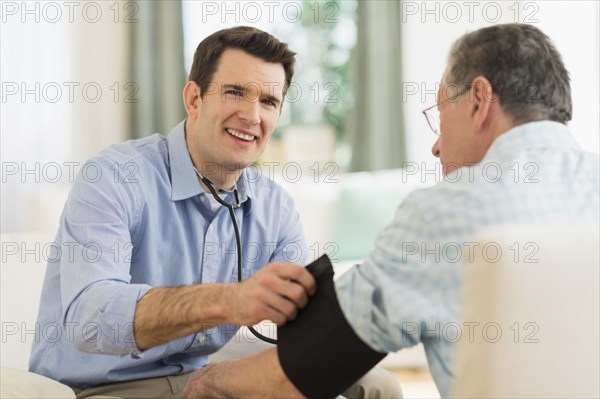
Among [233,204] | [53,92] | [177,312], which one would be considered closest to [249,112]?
[233,204]

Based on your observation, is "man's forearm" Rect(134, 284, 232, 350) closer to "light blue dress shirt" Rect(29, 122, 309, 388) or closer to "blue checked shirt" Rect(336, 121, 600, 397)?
"light blue dress shirt" Rect(29, 122, 309, 388)

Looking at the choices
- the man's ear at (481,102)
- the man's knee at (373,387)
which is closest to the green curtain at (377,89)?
the man's knee at (373,387)

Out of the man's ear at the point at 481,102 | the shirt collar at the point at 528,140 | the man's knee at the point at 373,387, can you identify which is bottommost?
the man's knee at the point at 373,387

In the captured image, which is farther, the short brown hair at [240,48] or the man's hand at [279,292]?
the short brown hair at [240,48]

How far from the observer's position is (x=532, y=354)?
101 cm

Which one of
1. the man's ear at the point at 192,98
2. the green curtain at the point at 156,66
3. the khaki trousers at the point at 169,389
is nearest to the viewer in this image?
the khaki trousers at the point at 169,389

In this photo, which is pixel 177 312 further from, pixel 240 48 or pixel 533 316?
pixel 240 48

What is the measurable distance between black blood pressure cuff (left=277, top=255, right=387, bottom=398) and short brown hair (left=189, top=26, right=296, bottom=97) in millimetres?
1027

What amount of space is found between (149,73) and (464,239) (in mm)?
4141

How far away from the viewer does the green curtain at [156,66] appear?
16.3 ft

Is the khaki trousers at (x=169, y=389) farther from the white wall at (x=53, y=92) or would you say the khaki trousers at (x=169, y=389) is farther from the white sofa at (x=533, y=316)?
the white wall at (x=53, y=92)

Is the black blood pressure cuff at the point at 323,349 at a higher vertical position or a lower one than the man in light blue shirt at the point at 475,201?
lower

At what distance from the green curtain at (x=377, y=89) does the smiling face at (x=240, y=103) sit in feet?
10.4

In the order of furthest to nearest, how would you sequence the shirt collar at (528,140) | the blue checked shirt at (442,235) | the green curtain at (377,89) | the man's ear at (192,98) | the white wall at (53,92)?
the green curtain at (377,89), the white wall at (53,92), the man's ear at (192,98), the shirt collar at (528,140), the blue checked shirt at (442,235)
